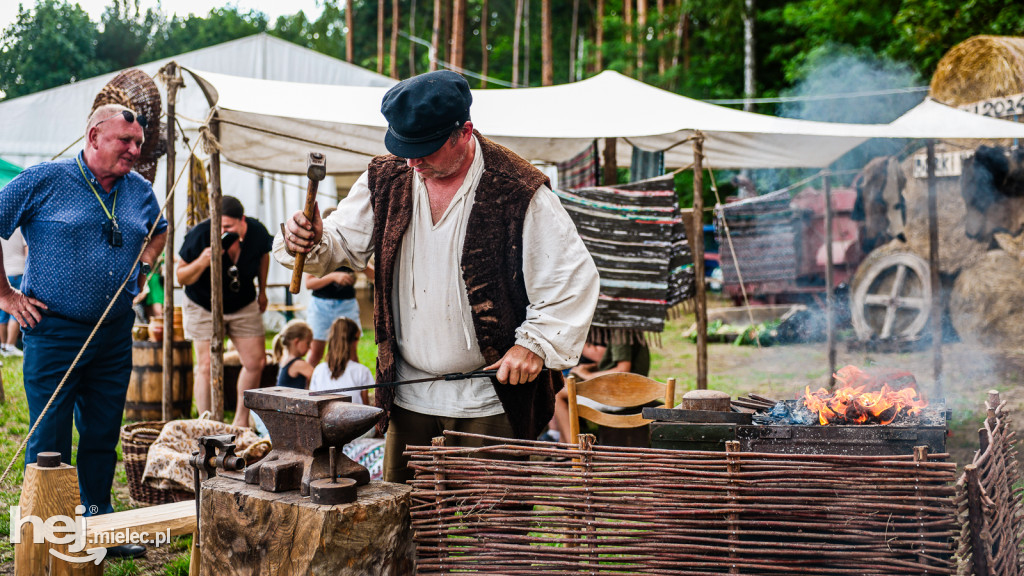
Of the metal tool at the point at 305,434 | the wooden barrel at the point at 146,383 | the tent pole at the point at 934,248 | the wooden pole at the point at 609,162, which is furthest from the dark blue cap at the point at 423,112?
the tent pole at the point at 934,248

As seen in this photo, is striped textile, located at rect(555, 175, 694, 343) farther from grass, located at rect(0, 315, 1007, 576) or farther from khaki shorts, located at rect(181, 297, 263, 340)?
khaki shorts, located at rect(181, 297, 263, 340)

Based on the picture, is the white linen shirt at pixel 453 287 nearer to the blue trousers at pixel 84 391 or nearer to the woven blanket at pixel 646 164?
the blue trousers at pixel 84 391

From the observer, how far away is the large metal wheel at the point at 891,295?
9.85m

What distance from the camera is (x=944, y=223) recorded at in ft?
32.2

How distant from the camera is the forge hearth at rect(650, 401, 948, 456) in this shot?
262 cm

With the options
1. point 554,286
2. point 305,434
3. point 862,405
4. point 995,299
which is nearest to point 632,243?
point 862,405

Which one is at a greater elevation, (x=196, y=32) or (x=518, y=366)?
(x=196, y=32)

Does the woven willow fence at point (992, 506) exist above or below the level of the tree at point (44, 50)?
below

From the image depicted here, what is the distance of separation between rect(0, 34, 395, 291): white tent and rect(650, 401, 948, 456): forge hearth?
8629 millimetres

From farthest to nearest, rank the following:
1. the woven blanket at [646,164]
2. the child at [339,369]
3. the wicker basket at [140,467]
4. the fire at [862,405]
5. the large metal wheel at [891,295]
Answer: the large metal wheel at [891,295] → the woven blanket at [646,164] → the child at [339,369] → the wicker basket at [140,467] → the fire at [862,405]

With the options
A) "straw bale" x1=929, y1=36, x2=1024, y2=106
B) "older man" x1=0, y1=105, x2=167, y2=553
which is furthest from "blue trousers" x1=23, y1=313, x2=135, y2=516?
"straw bale" x1=929, y1=36, x2=1024, y2=106

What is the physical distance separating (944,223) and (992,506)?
8.39 metres

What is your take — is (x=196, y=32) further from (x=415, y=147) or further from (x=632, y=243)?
(x=415, y=147)

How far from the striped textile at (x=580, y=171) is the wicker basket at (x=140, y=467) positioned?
13.6 ft
